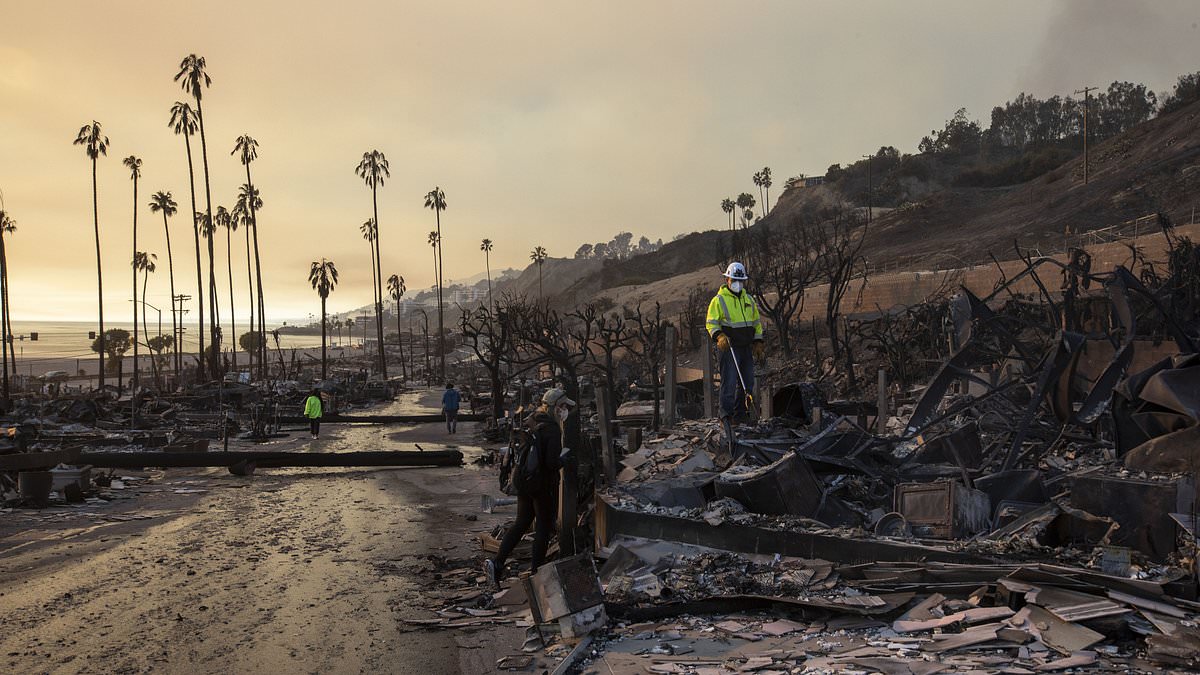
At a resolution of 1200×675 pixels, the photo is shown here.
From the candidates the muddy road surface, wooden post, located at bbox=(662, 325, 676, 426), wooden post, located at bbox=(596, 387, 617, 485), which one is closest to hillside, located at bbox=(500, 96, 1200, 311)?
the muddy road surface

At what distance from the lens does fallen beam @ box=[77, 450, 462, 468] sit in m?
18.7

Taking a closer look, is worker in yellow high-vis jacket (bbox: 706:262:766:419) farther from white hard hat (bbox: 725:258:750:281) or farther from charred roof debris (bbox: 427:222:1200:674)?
charred roof debris (bbox: 427:222:1200:674)

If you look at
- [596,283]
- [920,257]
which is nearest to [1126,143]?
[920,257]

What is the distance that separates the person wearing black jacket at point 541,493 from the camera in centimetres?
886

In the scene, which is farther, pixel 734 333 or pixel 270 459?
pixel 270 459

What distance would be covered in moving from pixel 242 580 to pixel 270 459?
10.8m

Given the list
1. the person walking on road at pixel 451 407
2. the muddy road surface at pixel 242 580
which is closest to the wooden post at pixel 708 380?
the muddy road surface at pixel 242 580

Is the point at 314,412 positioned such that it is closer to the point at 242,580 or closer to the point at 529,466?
the point at 242,580

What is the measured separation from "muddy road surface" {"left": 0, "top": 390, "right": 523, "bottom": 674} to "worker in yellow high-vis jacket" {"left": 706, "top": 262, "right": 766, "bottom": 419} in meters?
3.68

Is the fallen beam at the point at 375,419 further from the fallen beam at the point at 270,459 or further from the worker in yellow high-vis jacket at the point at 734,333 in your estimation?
the worker in yellow high-vis jacket at the point at 734,333

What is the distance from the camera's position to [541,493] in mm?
8984

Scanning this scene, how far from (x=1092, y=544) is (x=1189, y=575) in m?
1.13

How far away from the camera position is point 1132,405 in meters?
8.32

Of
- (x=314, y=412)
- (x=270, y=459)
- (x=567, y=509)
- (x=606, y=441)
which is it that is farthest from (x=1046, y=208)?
(x=567, y=509)
